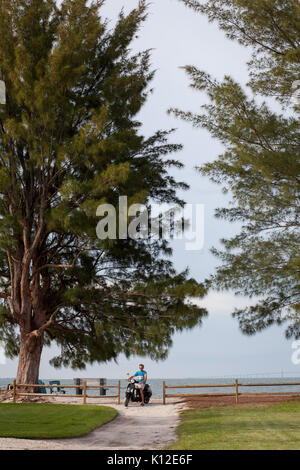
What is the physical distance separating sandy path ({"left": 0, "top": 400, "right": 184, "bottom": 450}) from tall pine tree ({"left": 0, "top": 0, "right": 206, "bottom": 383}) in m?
4.69

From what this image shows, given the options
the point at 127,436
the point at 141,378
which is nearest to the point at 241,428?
the point at 127,436

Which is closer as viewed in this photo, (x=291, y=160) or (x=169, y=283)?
(x=291, y=160)

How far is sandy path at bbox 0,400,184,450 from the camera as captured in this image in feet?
35.0

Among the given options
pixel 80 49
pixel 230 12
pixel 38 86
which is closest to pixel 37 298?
pixel 38 86

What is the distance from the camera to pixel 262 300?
61.5 feet

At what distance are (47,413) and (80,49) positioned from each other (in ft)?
47.5

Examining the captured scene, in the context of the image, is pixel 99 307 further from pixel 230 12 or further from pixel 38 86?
pixel 230 12

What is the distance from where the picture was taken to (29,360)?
73.3 feet

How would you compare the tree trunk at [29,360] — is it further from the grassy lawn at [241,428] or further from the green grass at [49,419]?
the grassy lawn at [241,428]

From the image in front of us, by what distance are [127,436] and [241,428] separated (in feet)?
8.93

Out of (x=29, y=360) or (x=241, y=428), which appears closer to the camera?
(x=241, y=428)

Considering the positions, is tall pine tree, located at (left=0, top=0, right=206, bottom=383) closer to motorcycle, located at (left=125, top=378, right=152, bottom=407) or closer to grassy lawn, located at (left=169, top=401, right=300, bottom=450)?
motorcycle, located at (left=125, top=378, right=152, bottom=407)

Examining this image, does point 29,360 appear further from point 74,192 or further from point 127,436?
point 127,436

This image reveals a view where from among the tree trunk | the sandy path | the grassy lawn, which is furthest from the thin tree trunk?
the grassy lawn
